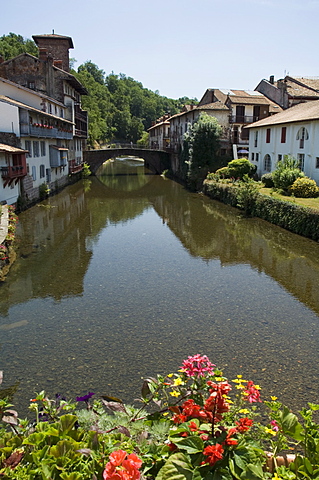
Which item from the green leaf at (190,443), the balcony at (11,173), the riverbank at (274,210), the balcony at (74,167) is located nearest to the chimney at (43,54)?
the balcony at (74,167)

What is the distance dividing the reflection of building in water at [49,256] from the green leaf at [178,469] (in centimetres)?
965

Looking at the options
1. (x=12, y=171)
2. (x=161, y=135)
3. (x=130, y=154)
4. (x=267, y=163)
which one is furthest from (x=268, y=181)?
(x=161, y=135)

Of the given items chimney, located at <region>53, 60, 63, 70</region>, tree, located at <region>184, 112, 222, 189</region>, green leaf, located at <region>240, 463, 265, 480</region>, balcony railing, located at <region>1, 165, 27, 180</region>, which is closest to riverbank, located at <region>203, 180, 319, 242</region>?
tree, located at <region>184, 112, 222, 189</region>

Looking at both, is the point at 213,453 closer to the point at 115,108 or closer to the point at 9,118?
the point at 9,118

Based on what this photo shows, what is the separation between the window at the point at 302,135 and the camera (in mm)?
31334

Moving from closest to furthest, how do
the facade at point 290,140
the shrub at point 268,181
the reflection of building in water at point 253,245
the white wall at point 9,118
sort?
the reflection of building in water at point 253,245 → the white wall at point 9,118 → the facade at point 290,140 → the shrub at point 268,181

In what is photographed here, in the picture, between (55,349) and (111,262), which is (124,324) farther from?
(111,262)

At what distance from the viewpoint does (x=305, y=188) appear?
27.5m

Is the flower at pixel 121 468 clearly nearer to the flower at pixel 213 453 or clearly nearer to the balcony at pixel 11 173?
the flower at pixel 213 453

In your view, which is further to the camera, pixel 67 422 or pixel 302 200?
pixel 302 200

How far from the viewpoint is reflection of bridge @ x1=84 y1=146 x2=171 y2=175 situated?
60.2 m

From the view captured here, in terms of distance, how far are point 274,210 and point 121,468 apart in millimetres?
23656

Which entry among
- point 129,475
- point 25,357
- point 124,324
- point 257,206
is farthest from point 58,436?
point 257,206

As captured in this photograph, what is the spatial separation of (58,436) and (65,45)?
56.9 meters
